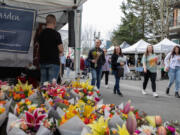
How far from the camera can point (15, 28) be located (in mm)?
4324

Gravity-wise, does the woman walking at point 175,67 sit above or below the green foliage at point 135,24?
below

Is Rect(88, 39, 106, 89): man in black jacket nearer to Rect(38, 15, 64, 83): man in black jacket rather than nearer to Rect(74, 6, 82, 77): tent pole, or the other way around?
Rect(74, 6, 82, 77): tent pole

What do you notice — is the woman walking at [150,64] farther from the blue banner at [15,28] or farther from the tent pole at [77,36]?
the blue banner at [15,28]

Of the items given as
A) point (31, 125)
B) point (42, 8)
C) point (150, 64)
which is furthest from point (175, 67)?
point (31, 125)

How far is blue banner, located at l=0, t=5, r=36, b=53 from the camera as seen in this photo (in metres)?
4.23

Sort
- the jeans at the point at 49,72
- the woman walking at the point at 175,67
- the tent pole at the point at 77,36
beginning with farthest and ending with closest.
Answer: the woman walking at the point at 175,67 < the tent pole at the point at 77,36 < the jeans at the point at 49,72

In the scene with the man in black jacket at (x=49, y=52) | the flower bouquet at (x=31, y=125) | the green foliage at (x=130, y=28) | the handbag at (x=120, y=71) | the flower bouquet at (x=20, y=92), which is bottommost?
the flower bouquet at (x=31, y=125)

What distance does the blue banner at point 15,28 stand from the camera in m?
4.23

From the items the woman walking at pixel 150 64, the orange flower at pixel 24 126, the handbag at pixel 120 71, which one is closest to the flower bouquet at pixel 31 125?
the orange flower at pixel 24 126

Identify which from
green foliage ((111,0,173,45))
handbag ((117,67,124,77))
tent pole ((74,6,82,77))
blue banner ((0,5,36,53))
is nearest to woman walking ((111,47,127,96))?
handbag ((117,67,124,77))

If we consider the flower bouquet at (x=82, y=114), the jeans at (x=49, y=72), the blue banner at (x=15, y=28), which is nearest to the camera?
the flower bouquet at (x=82, y=114)

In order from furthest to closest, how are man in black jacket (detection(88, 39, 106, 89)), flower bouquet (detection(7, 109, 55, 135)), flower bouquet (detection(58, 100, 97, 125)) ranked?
man in black jacket (detection(88, 39, 106, 89)) < flower bouquet (detection(58, 100, 97, 125)) < flower bouquet (detection(7, 109, 55, 135))

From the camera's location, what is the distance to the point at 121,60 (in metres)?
7.48

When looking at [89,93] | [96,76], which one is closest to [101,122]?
[89,93]
